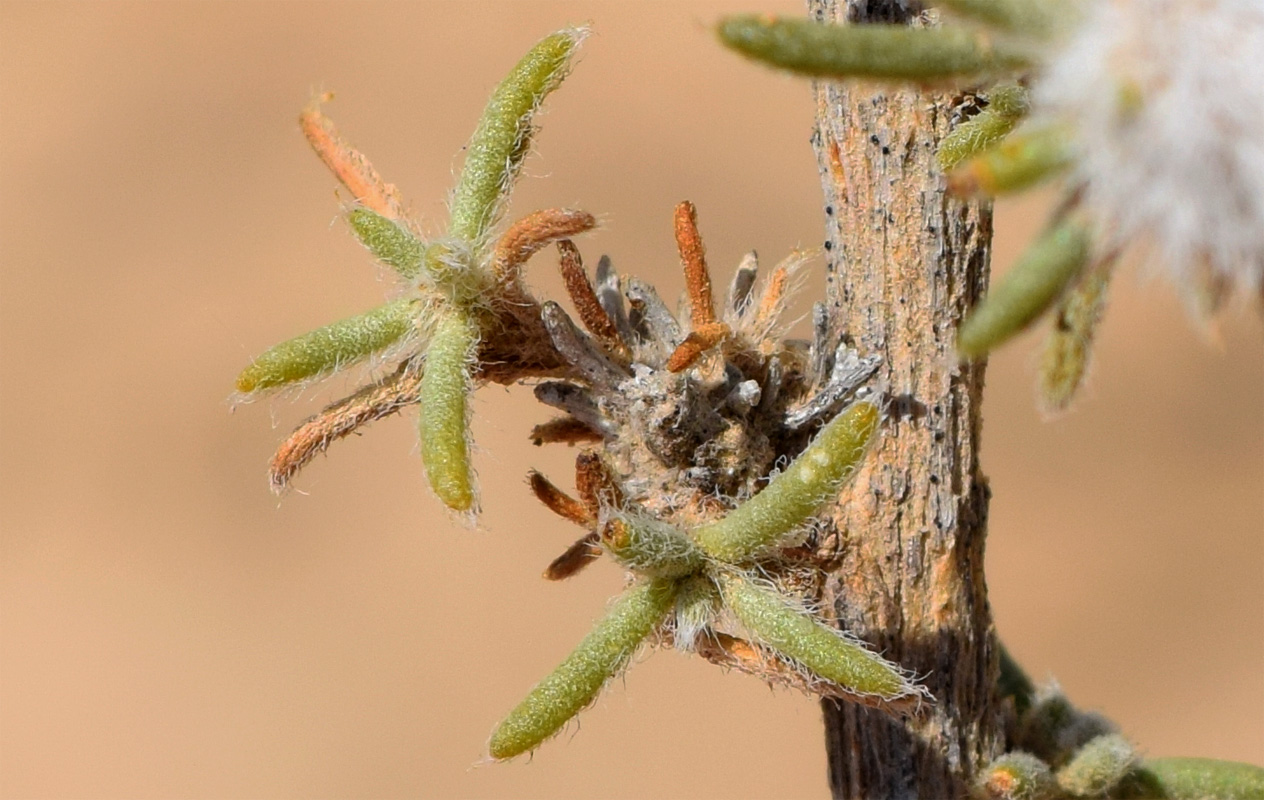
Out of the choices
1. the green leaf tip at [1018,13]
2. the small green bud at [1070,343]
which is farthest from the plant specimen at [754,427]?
the green leaf tip at [1018,13]

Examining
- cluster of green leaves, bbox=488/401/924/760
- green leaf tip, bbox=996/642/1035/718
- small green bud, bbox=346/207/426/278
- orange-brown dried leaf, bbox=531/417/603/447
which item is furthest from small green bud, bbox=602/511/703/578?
green leaf tip, bbox=996/642/1035/718

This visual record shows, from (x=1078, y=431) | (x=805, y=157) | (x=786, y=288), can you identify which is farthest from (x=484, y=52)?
(x=786, y=288)

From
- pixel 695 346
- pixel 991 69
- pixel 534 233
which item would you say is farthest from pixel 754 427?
pixel 991 69

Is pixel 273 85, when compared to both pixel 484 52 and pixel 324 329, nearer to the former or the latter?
pixel 484 52

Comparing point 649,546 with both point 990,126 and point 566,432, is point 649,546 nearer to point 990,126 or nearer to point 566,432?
point 566,432

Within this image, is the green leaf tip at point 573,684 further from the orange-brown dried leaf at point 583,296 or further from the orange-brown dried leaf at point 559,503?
the orange-brown dried leaf at point 583,296

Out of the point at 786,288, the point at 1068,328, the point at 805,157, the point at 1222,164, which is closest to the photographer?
the point at 1222,164

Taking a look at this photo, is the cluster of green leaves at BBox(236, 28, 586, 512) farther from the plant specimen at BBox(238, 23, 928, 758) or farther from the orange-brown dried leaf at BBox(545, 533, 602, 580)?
the orange-brown dried leaf at BBox(545, 533, 602, 580)
